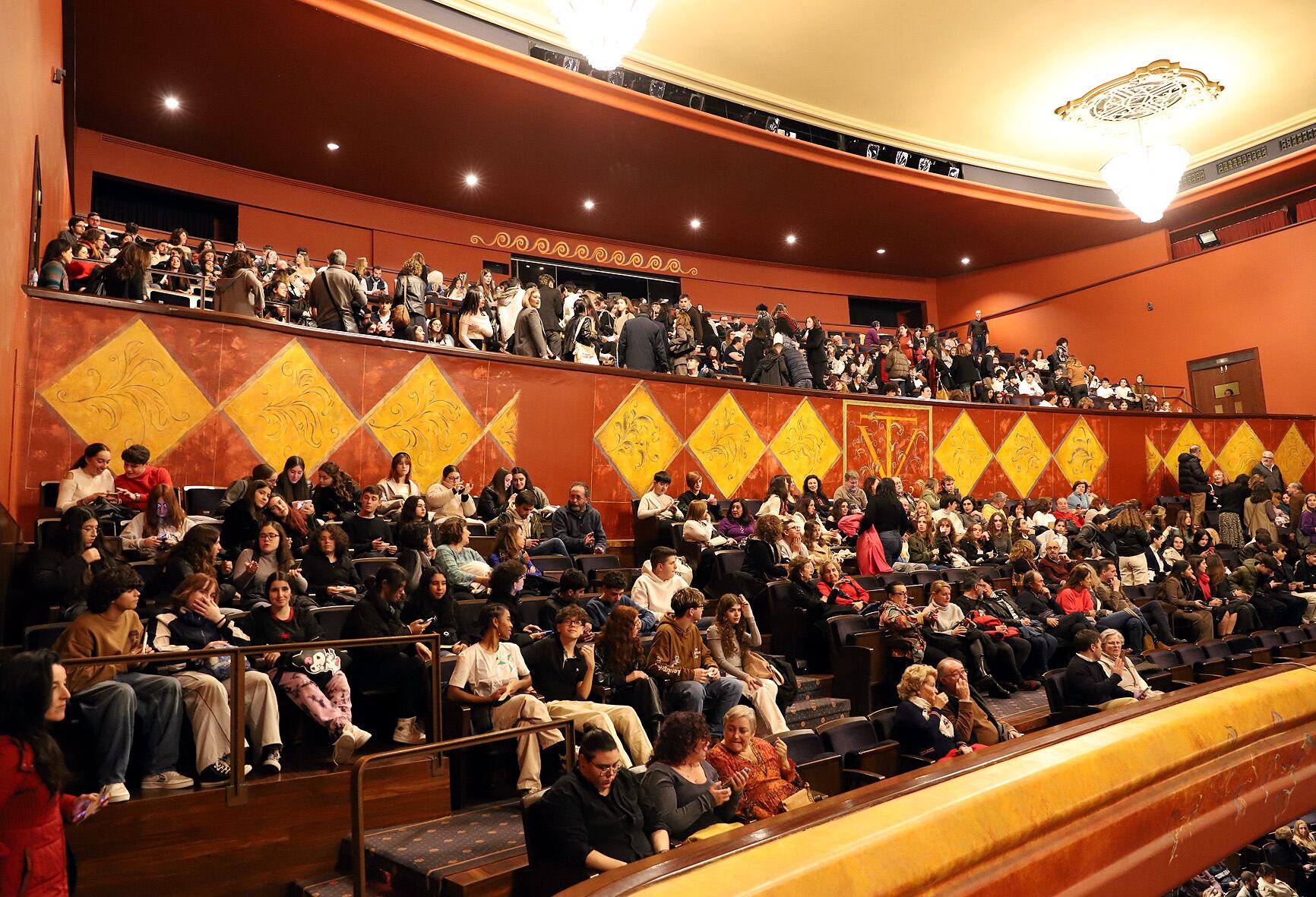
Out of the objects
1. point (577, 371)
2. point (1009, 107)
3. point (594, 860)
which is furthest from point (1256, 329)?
point (594, 860)

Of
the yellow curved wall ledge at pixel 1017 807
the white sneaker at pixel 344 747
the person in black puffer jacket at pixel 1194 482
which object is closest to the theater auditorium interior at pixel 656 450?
the yellow curved wall ledge at pixel 1017 807

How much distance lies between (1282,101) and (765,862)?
51.8 ft

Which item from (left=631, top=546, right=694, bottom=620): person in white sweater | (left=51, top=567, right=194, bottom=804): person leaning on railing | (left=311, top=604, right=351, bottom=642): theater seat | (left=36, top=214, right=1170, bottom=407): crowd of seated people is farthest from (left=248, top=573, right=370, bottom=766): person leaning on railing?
(left=36, top=214, right=1170, bottom=407): crowd of seated people

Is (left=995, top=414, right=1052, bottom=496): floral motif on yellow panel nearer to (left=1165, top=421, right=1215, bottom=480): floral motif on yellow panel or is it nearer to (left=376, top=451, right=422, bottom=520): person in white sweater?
(left=1165, top=421, right=1215, bottom=480): floral motif on yellow panel

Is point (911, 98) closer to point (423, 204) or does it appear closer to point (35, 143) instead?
point (423, 204)

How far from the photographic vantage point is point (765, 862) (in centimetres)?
65

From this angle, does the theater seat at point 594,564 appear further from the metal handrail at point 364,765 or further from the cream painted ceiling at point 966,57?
the cream painted ceiling at point 966,57

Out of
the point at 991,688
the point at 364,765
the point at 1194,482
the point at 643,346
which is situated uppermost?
the point at 643,346

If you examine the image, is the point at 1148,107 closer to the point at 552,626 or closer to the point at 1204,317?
the point at 1204,317

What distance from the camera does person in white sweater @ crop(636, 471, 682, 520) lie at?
27.2ft

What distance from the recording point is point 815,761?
424 centimetres

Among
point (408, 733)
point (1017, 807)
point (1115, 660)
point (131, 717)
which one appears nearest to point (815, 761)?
point (408, 733)

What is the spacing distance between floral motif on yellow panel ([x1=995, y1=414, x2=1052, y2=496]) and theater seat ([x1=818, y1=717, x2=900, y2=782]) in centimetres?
860

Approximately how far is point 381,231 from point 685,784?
443 inches
